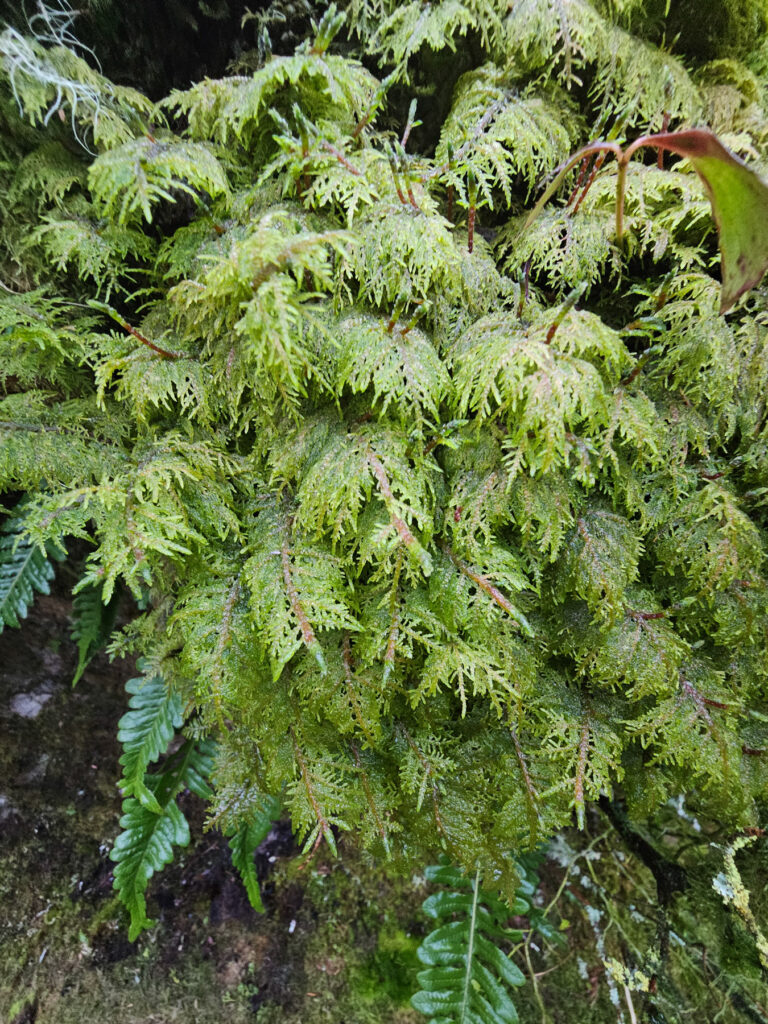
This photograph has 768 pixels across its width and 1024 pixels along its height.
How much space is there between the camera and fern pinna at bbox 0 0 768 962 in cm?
93

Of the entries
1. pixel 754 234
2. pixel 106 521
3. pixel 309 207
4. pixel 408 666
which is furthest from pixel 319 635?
pixel 754 234

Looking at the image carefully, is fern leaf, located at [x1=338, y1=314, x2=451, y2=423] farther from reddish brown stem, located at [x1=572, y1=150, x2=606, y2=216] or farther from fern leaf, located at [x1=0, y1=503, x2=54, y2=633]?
fern leaf, located at [x1=0, y1=503, x2=54, y2=633]

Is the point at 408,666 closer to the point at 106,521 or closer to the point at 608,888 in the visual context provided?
the point at 106,521

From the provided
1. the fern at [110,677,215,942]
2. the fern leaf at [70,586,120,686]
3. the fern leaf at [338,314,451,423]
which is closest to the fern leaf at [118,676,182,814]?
the fern at [110,677,215,942]

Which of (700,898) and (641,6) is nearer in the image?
(641,6)

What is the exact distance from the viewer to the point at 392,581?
3.12ft

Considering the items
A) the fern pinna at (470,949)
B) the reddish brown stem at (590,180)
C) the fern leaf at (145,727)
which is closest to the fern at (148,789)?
the fern leaf at (145,727)

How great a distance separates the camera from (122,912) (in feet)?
4.55

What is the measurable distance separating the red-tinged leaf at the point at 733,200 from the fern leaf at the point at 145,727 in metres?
1.58

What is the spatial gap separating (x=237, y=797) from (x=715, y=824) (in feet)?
4.55

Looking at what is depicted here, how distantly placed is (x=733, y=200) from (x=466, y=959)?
71.6 inches

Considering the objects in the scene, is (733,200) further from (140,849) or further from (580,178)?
(140,849)

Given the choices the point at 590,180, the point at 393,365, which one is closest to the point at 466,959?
the point at 393,365

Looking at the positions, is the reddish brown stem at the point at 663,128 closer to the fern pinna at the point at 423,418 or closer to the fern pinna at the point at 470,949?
the fern pinna at the point at 423,418
